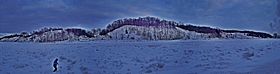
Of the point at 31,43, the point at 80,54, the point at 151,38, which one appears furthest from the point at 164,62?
the point at 31,43

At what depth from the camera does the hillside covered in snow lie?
3803 mm

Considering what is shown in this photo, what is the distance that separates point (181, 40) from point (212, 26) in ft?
1.19

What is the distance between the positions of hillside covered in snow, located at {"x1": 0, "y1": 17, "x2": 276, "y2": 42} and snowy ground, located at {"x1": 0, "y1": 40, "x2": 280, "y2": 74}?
0.18ft

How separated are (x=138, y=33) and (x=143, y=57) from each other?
11.3 inches

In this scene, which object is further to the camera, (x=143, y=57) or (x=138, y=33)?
(x=143, y=57)

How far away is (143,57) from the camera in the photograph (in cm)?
425

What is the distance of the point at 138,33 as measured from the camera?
161 inches

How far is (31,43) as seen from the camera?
12.5 feet

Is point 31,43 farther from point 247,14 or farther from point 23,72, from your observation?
point 247,14

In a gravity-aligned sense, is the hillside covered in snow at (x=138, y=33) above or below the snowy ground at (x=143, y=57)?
above

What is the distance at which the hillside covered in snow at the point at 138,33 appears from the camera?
12.5 feet

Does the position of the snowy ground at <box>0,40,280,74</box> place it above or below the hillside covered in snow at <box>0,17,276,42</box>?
below

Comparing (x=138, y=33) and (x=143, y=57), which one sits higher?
(x=138, y=33)

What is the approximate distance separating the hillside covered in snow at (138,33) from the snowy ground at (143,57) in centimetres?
6
